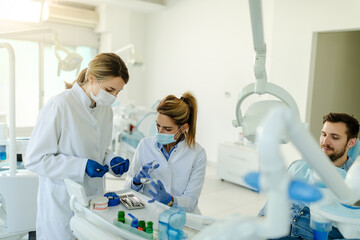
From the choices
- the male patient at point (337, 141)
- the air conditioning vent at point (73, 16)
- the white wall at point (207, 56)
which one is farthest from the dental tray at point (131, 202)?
the air conditioning vent at point (73, 16)

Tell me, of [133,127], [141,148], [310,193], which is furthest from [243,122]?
[133,127]

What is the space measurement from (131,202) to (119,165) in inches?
12.0

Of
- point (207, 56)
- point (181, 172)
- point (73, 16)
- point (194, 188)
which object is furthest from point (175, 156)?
point (73, 16)

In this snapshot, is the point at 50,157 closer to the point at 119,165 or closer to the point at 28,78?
the point at 119,165

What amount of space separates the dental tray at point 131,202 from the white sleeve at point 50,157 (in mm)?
216

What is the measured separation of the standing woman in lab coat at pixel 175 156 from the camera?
161cm

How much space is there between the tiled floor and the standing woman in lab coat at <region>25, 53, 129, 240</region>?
1876mm

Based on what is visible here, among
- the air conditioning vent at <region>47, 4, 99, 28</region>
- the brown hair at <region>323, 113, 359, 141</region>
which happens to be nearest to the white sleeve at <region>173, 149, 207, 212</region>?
the brown hair at <region>323, 113, 359, 141</region>

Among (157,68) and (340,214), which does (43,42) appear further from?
(340,214)

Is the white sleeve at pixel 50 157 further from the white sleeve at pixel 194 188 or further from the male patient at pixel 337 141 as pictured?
the male patient at pixel 337 141

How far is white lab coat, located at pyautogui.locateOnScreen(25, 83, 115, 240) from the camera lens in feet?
4.63

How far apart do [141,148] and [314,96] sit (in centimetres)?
268

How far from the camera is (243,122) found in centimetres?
112

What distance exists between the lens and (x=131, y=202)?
135cm
